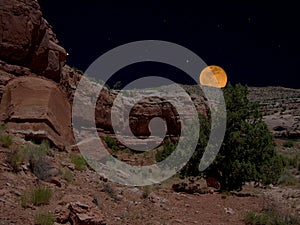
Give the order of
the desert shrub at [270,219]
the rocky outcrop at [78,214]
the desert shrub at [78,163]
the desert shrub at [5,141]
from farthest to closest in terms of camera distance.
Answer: the desert shrub at [78,163]
the desert shrub at [270,219]
the desert shrub at [5,141]
the rocky outcrop at [78,214]

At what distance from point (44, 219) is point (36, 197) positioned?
0.90 metres

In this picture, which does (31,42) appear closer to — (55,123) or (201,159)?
(55,123)

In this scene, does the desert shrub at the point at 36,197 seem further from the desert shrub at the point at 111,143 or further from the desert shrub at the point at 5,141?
the desert shrub at the point at 111,143

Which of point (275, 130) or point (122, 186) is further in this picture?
point (275, 130)

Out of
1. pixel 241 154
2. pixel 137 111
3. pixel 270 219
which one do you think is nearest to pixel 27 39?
pixel 241 154

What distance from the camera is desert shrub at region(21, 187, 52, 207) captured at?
6.18m

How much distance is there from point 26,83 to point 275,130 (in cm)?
4386

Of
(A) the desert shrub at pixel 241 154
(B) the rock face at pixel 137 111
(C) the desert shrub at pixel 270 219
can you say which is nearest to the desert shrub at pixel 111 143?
(B) the rock face at pixel 137 111

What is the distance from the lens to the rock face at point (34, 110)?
1045 cm

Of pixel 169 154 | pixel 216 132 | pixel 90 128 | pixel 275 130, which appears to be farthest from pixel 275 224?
pixel 275 130

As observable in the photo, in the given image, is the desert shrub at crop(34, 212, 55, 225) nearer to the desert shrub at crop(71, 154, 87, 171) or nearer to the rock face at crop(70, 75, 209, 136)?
the desert shrub at crop(71, 154, 87, 171)

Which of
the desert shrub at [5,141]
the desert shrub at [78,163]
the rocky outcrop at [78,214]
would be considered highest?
the desert shrub at [5,141]

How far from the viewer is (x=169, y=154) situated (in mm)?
16859

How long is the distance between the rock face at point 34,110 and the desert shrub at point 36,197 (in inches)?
157
